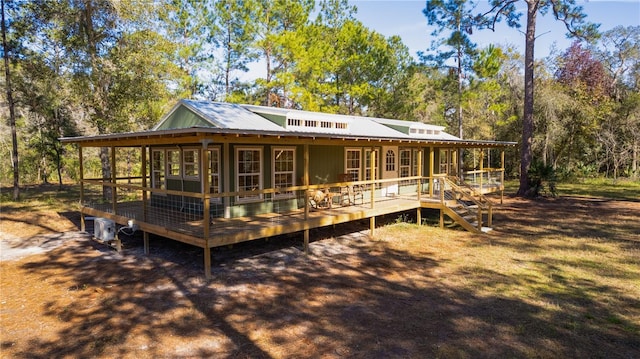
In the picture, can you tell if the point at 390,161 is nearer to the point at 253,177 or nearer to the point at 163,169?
the point at 253,177

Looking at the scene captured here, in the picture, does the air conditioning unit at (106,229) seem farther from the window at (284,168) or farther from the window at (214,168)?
the window at (284,168)

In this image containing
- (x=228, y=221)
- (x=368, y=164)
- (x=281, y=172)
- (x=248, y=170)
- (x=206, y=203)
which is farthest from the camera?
(x=368, y=164)

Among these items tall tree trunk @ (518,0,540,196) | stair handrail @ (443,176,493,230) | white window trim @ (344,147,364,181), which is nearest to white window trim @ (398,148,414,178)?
stair handrail @ (443,176,493,230)

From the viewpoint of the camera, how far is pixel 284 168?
36.9ft

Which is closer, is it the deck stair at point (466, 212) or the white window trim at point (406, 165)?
the deck stair at point (466, 212)

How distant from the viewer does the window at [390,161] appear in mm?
14805

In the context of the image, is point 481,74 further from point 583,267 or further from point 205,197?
point 205,197

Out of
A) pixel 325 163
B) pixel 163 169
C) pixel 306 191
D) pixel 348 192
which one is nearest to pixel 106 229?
pixel 163 169

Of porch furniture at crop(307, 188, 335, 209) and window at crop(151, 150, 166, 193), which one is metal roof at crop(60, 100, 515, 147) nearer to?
window at crop(151, 150, 166, 193)

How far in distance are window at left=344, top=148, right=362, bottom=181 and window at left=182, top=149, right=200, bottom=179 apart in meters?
5.11

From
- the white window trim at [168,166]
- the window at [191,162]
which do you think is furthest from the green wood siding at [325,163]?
the white window trim at [168,166]

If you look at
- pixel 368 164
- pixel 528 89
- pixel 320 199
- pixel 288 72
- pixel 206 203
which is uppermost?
pixel 288 72

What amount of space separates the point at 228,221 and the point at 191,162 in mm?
2626

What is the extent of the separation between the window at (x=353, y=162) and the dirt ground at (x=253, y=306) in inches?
153
